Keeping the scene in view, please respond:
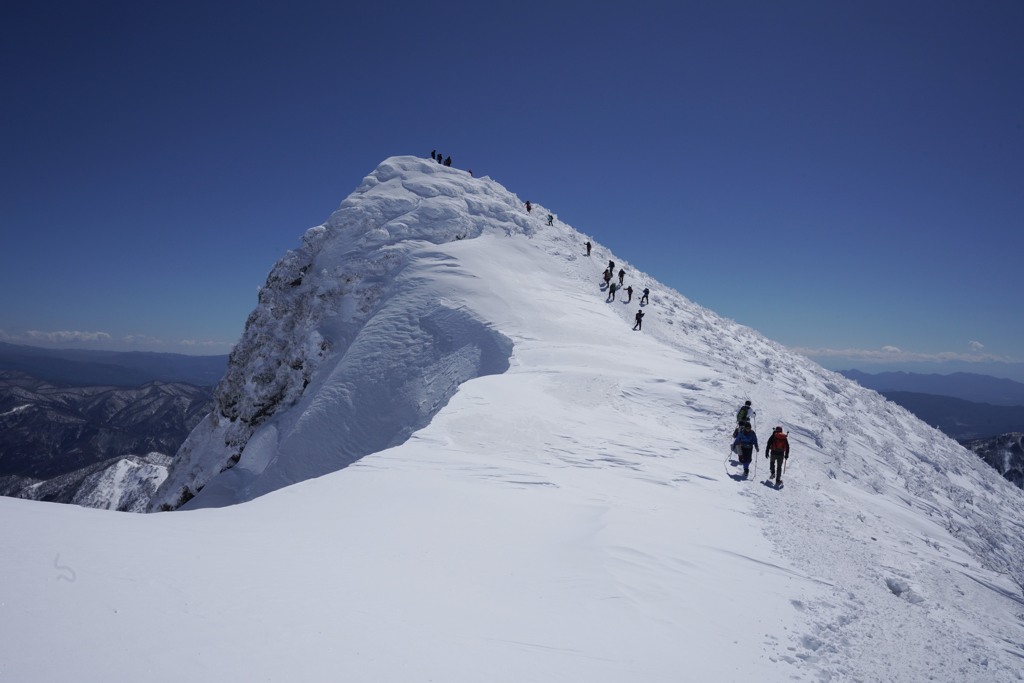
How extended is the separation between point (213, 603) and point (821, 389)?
34.1 m

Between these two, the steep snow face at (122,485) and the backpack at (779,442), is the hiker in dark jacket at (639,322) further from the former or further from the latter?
the steep snow face at (122,485)

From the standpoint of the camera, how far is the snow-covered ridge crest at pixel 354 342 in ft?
86.5

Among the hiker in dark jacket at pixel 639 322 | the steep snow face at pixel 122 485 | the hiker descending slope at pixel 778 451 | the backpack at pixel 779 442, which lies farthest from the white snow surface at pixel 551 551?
the steep snow face at pixel 122 485

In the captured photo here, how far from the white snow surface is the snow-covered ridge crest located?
39 cm

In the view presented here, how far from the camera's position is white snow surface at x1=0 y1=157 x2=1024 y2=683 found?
189 inches

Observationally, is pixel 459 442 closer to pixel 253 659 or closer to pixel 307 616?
pixel 307 616

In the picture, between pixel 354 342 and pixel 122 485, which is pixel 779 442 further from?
pixel 122 485

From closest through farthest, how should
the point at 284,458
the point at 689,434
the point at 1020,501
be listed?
the point at 689,434, the point at 1020,501, the point at 284,458

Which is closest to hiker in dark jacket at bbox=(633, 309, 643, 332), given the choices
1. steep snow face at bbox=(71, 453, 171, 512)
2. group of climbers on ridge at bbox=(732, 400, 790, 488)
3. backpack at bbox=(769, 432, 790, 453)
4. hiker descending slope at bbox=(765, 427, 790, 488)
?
group of climbers on ridge at bbox=(732, 400, 790, 488)

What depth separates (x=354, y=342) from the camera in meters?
30.5

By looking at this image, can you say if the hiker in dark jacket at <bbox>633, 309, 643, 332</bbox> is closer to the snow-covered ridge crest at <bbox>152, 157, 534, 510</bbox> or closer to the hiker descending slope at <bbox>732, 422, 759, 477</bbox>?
the snow-covered ridge crest at <bbox>152, 157, 534, 510</bbox>

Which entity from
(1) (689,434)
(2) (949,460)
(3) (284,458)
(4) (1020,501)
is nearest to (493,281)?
(3) (284,458)

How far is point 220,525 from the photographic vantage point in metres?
7.98

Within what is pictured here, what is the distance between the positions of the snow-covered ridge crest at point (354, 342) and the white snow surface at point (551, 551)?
0.39m
